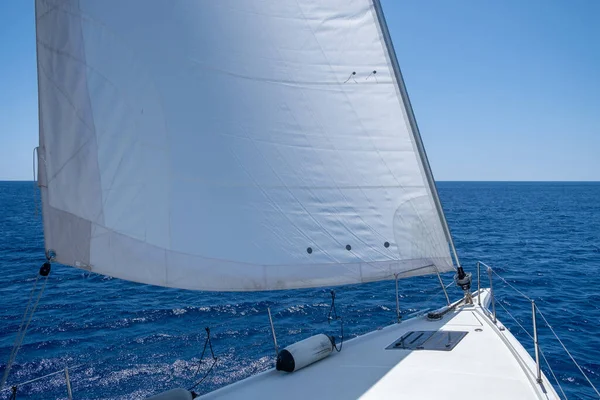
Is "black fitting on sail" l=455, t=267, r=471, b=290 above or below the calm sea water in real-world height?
above

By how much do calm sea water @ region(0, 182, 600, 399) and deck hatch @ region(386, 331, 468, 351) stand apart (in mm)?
2368

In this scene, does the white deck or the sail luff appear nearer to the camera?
the white deck

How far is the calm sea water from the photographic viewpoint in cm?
1127

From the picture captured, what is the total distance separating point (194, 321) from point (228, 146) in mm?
10839

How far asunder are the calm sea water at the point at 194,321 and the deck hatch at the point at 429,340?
2.37 metres

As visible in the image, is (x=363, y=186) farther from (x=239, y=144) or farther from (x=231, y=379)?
(x=231, y=379)

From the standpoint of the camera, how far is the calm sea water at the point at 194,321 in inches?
444

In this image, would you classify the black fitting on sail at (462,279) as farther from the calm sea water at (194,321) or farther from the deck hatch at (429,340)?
the calm sea water at (194,321)

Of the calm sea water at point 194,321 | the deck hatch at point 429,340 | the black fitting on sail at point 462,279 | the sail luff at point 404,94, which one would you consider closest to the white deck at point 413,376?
the deck hatch at point 429,340

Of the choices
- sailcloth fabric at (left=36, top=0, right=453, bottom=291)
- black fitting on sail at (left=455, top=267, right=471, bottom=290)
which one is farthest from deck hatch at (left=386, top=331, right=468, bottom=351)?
sailcloth fabric at (left=36, top=0, right=453, bottom=291)

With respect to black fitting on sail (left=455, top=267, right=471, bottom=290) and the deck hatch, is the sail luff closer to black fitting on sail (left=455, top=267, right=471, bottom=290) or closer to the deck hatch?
black fitting on sail (left=455, top=267, right=471, bottom=290)

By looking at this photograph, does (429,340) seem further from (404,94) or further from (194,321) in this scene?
(194,321)

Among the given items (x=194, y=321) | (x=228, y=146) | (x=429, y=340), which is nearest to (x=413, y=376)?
(x=429, y=340)

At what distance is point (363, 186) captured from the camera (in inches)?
244
